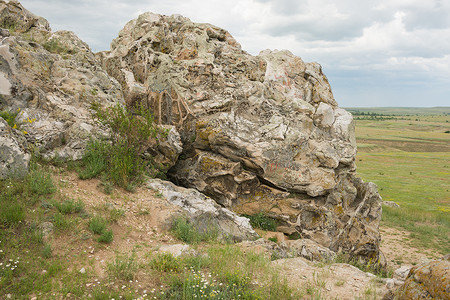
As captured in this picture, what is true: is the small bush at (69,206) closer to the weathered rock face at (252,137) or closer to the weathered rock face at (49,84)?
A: the weathered rock face at (49,84)

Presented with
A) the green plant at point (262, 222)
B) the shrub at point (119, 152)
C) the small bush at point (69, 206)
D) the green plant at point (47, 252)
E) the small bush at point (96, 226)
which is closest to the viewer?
the green plant at point (47, 252)

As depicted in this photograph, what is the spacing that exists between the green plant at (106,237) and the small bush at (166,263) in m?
1.49

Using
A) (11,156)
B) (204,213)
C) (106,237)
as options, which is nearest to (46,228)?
(106,237)

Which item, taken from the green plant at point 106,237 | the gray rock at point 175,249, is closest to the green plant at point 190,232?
the gray rock at point 175,249

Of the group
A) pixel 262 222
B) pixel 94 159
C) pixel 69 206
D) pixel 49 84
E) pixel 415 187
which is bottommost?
pixel 415 187

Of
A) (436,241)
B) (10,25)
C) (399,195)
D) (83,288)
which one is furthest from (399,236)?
(10,25)

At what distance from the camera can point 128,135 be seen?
10.7 meters

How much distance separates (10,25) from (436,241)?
89.6 ft

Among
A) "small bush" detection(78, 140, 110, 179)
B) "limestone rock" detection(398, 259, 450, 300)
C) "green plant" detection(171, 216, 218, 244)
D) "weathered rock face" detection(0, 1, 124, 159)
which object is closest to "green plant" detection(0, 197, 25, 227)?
"small bush" detection(78, 140, 110, 179)

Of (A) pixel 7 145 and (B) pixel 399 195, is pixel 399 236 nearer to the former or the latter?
(B) pixel 399 195

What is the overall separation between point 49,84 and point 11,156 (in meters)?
4.49

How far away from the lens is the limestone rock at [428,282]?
4434mm

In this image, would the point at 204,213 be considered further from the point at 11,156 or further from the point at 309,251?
the point at 11,156

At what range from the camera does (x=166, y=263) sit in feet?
20.8
